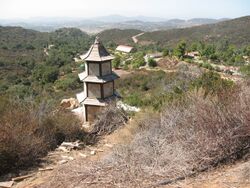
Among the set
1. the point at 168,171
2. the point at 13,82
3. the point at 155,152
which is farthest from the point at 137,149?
the point at 13,82

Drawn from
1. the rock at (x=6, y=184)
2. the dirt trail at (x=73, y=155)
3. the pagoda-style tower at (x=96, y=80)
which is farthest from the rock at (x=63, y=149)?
the pagoda-style tower at (x=96, y=80)

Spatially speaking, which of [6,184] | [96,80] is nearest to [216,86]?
[96,80]

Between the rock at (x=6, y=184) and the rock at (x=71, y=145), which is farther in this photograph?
the rock at (x=71, y=145)

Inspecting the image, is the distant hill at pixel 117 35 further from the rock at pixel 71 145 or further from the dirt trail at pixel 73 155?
the rock at pixel 71 145

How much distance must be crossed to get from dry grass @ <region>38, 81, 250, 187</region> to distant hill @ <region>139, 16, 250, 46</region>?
71901mm

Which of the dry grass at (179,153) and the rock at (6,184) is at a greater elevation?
the dry grass at (179,153)

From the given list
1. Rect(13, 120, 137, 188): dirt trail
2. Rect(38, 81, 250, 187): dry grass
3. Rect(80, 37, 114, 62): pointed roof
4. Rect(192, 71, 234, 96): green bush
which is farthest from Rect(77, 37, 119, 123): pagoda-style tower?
Rect(38, 81, 250, 187): dry grass

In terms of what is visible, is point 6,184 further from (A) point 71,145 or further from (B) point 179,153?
(B) point 179,153

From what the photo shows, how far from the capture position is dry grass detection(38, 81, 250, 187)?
5.38 m

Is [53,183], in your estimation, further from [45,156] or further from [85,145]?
[85,145]

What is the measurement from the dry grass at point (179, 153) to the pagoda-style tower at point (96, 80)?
16.8 ft

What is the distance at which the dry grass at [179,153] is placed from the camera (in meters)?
5.38

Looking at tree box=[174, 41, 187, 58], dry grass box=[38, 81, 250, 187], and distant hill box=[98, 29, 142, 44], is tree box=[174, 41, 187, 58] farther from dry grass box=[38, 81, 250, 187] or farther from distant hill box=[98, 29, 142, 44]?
distant hill box=[98, 29, 142, 44]

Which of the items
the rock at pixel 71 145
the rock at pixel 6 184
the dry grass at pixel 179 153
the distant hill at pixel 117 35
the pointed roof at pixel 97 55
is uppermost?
the pointed roof at pixel 97 55
